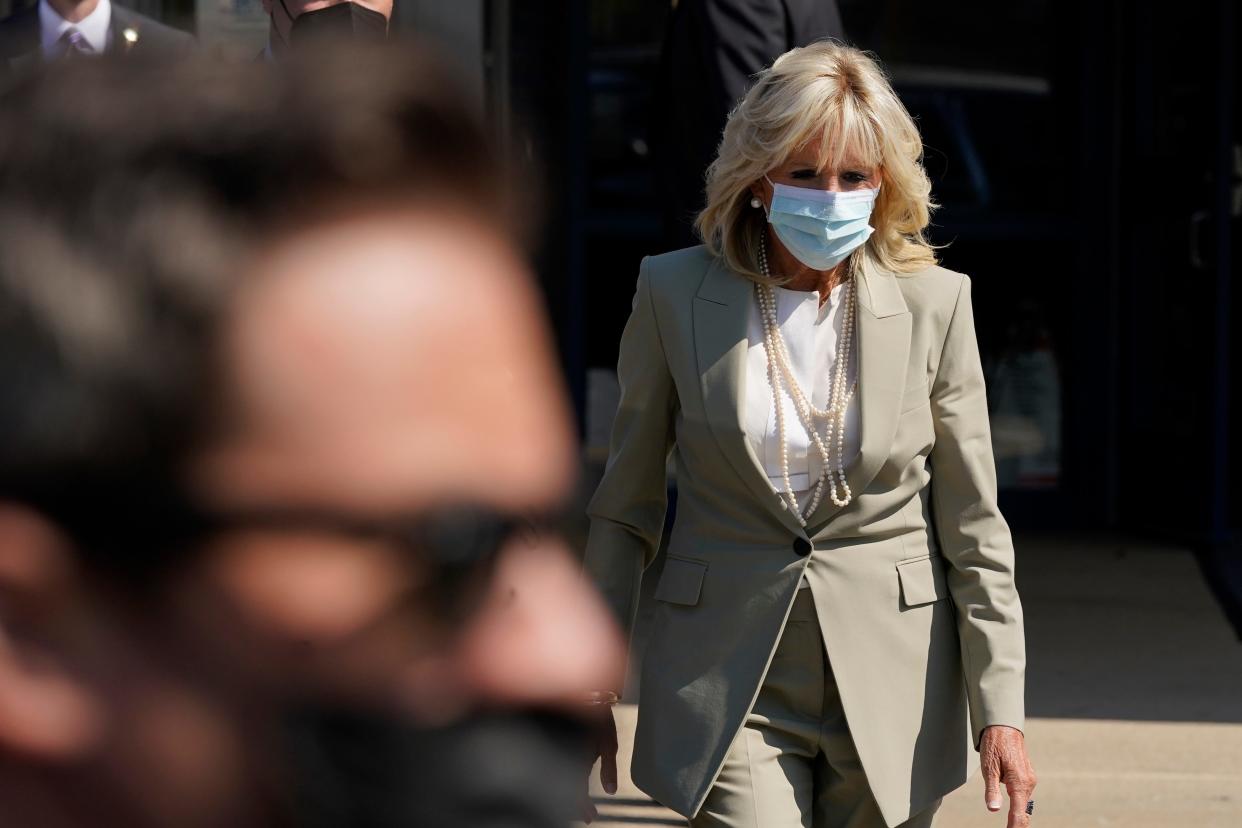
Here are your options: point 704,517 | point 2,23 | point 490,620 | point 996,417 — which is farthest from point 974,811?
point 996,417

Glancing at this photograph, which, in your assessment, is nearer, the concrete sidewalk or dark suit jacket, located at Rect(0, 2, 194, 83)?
dark suit jacket, located at Rect(0, 2, 194, 83)

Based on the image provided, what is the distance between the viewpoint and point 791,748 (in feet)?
8.73

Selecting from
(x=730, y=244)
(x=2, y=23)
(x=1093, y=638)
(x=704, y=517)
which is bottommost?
(x=1093, y=638)

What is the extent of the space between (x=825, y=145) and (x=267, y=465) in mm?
2110

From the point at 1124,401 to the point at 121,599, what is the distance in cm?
818

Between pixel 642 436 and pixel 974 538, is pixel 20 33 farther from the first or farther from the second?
pixel 974 538

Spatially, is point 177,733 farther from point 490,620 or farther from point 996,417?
point 996,417

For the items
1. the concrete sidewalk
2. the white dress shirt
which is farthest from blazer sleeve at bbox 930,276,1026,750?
the white dress shirt

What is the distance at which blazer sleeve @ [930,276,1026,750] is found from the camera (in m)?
2.62

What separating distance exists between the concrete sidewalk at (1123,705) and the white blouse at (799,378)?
2.13 feet

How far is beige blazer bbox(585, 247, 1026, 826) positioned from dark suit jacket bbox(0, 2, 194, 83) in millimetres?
1446

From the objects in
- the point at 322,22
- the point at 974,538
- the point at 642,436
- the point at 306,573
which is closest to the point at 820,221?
the point at 642,436

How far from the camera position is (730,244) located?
9.17ft

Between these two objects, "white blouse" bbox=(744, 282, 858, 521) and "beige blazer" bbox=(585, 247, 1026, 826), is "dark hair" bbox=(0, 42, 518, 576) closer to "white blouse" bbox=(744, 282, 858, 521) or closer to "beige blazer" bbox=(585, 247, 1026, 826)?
"beige blazer" bbox=(585, 247, 1026, 826)
